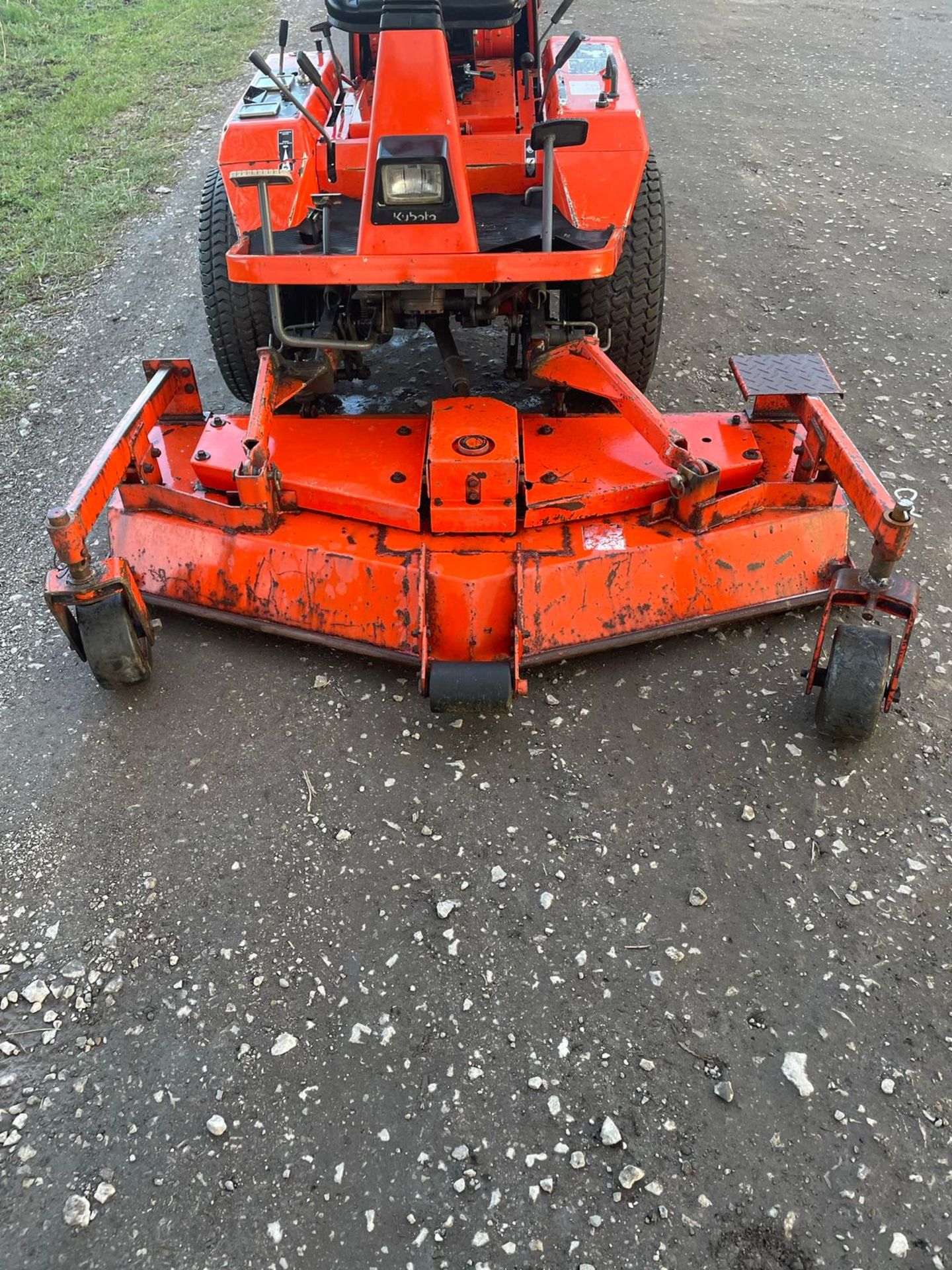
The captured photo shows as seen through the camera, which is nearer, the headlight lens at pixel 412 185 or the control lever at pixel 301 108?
the headlight lens at pixel 412 185

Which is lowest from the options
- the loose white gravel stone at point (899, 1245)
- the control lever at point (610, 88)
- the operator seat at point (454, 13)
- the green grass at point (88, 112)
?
the loose white gravel stone at point (899, 1245)

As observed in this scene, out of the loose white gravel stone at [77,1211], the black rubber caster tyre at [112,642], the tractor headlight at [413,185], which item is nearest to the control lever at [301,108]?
the tractor headlight at [413,185]

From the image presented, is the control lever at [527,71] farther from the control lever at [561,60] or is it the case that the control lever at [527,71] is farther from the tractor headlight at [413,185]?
the tractor headlight at [413,185]

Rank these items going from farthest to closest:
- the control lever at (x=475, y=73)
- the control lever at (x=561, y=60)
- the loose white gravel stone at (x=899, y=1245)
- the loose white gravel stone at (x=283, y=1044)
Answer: the control lever at (x=475, y=73) < the control lever at (x=561, y=60) < the loose white gravel stone at (x=283, y=1044) < the loose white gravel stone at (x=899, y=1245)

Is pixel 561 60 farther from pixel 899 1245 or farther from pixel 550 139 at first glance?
pixel 899 1245

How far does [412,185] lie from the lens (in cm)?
289

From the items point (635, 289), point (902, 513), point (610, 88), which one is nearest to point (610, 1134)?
point (902, 513)

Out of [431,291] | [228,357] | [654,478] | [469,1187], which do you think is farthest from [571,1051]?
[228,357]

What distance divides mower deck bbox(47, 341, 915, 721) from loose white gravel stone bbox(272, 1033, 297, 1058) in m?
1.04

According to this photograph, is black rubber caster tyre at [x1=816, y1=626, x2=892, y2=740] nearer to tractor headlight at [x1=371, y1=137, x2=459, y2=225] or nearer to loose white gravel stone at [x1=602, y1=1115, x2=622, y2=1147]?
loose white gravel stone at [x1=602, y1=1115, x2=622, y2=1147]

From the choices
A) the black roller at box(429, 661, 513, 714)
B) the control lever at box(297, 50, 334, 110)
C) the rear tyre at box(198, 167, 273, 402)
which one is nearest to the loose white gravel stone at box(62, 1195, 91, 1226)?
the black roller at box(429, 661, 513, 714)

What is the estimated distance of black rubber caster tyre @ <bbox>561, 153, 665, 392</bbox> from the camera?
12.1 ft

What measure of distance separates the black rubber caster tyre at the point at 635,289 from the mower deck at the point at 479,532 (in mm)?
394

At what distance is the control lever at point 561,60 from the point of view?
335 cm
